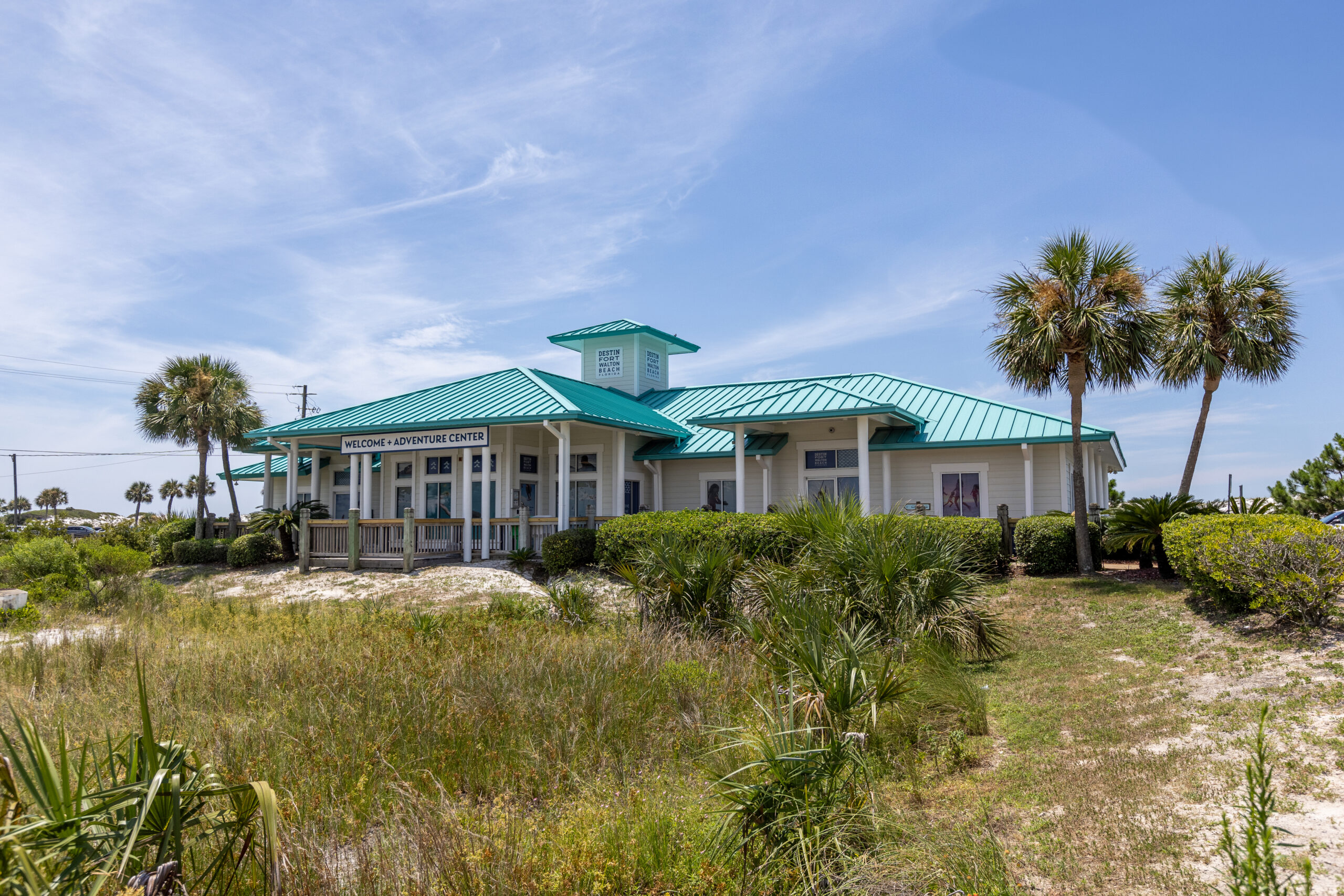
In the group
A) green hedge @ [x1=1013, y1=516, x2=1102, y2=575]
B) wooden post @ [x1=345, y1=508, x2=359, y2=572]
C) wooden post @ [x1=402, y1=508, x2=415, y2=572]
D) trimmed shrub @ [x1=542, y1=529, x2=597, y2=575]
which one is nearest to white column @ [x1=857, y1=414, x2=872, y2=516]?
green hedge @ [x1=1013, y1=516, x2=1102, y2=575]

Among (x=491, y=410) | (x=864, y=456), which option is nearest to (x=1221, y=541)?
(x=864, y=456)

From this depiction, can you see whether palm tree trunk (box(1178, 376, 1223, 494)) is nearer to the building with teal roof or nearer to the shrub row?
the building with teal roof

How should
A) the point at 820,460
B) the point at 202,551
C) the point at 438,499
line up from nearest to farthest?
the point at 820,460, the point at 438,499, the point at 202,551

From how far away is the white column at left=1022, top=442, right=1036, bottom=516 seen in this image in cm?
2252

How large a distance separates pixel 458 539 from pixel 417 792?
2022 cm

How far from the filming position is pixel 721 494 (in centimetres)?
2705

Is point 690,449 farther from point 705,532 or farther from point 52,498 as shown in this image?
point 52,498

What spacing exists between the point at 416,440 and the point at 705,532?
10.1 m

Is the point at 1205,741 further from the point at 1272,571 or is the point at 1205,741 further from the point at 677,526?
the point at 677,526

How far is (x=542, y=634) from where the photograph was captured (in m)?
10.7

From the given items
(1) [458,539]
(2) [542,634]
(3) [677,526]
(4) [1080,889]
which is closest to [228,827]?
(4) [1080,889]

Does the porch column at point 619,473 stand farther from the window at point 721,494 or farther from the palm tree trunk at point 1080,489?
the palm tree trunk at point 1080,489

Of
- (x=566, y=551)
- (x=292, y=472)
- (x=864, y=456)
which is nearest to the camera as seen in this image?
(x=566, y=551)

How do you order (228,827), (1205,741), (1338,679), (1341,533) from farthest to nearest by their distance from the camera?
(1341,533), (1338,679), (1205,741), (228,827)
